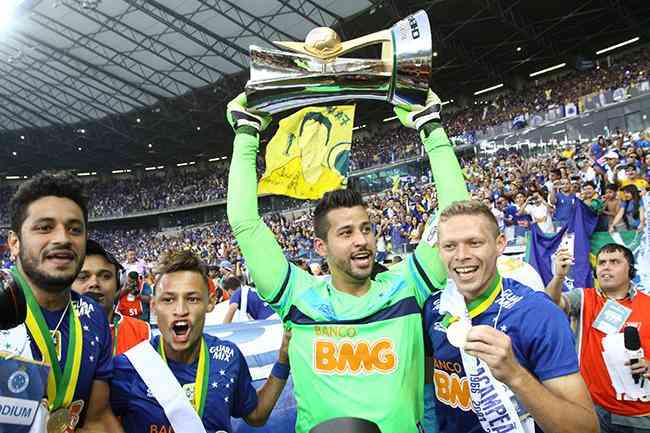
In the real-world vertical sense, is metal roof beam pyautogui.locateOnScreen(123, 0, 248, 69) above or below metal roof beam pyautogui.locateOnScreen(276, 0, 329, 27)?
above

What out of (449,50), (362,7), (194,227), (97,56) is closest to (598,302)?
(362,7)

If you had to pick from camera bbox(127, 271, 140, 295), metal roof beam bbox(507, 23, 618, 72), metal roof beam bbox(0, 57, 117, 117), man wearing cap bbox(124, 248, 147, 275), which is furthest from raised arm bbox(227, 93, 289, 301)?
metal roof beam bbox(0, 57, 117, 117)

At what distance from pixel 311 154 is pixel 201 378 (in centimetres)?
139

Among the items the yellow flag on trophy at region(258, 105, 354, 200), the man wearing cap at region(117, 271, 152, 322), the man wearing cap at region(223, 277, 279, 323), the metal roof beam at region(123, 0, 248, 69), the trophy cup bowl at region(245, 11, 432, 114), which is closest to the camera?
the trophy cup bowl at region(245, 11, 432, 114)

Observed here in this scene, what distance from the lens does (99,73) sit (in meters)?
26.5

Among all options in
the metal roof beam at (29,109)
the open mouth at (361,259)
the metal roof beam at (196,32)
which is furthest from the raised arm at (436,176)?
the metal roof beam at (29,109)

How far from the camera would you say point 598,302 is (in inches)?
127

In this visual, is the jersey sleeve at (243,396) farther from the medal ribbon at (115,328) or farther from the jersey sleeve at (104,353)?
the medal ribbon at (115,328)

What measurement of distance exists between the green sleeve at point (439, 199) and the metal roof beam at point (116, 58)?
24149 millimetres

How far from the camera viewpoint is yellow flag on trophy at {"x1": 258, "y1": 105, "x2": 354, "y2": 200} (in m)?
2.90

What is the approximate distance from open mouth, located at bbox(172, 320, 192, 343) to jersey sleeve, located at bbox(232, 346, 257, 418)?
0.94 ft

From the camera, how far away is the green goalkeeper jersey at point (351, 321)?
195cm

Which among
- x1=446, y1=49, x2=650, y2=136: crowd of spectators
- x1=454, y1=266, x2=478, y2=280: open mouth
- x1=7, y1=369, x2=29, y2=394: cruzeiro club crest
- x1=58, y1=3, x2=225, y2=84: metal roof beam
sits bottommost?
x1=7, y1=369, x2=29, y2=394: cruzeiro club crest

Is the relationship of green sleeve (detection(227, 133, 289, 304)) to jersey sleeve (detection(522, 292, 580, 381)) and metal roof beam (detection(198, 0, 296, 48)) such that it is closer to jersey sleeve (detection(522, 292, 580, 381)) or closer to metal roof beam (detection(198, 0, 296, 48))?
jersey sleeve (detection(522, 292, 580, 381))
